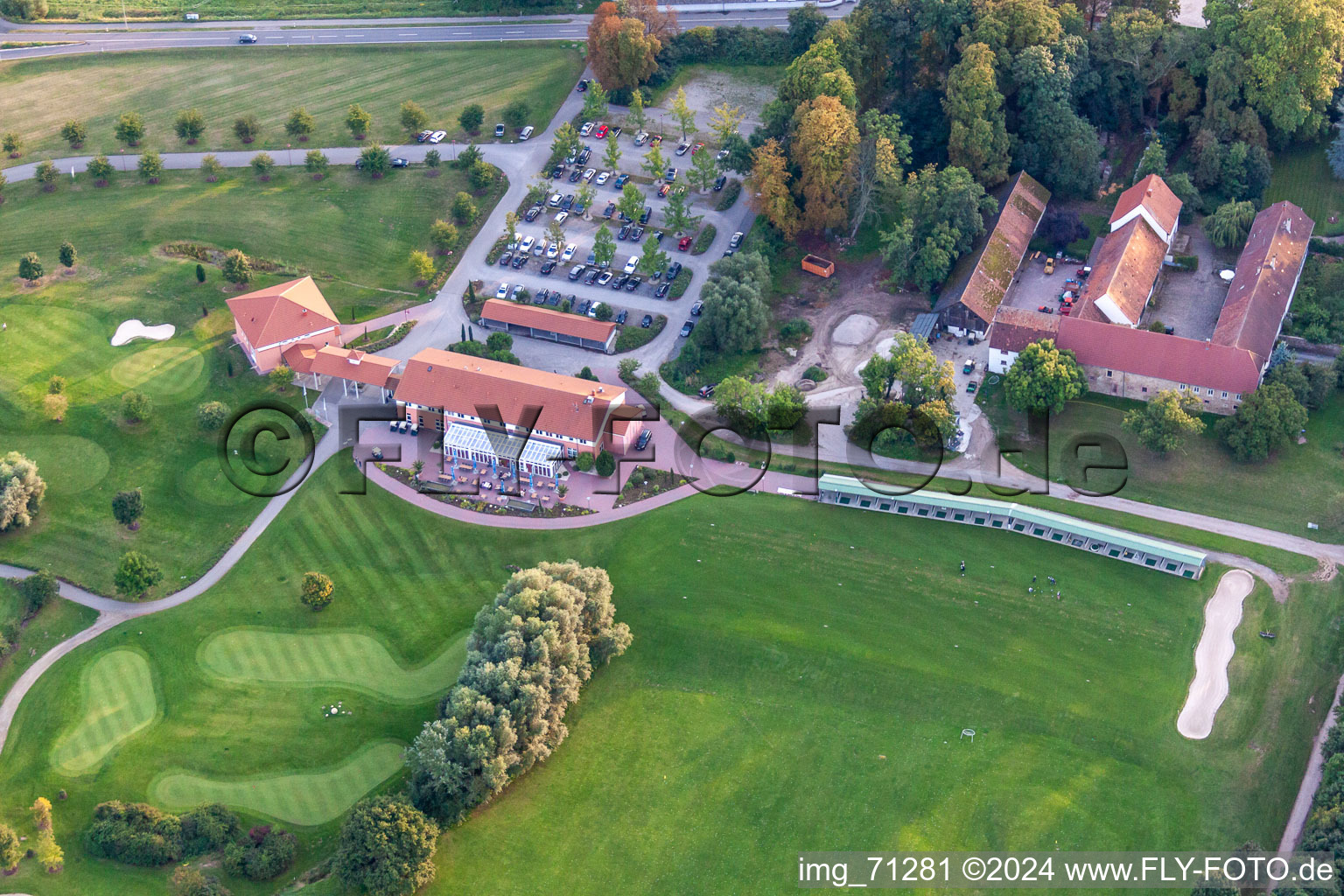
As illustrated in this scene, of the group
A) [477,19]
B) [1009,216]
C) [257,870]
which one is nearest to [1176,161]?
[1009,216]

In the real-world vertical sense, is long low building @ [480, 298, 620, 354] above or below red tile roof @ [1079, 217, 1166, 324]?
below

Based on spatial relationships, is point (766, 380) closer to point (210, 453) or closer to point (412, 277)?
point (412, 277)

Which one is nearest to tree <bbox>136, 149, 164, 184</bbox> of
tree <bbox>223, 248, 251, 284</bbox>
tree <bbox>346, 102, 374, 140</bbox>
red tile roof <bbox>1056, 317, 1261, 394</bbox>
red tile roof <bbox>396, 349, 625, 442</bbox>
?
tree <bbox>223, 248, 251, 284</bbox>

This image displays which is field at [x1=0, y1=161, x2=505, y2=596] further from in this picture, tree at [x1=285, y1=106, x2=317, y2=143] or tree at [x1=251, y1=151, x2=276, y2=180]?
tree at [x1=285, y1=106, x2=317, y2=143]

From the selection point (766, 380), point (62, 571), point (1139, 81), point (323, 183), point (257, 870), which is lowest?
point (257, 870)

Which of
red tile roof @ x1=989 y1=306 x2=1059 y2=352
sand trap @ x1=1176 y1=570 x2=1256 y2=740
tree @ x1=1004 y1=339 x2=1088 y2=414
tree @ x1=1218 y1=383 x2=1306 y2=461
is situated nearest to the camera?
sand trap @ x1=1176 y1=570 x2=1256 y2=740

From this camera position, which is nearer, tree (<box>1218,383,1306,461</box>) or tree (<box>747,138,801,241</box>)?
tree (<box>1218,383,1306,461</box>)

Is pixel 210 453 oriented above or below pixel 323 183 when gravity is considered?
below
